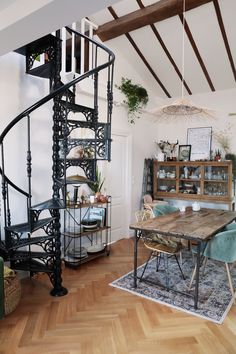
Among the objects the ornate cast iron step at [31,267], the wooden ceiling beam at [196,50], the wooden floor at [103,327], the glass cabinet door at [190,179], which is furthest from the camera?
the glass cabinet door at [190,179]

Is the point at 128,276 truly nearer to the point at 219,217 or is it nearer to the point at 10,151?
the point at 219,217

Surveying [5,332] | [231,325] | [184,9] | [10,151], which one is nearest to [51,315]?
[5,332]

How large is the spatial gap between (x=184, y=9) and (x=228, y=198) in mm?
3209

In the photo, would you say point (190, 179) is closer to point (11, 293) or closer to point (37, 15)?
point (11, 293)

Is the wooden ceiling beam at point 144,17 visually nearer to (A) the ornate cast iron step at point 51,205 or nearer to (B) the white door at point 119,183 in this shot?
(B) the white door at point 119,183

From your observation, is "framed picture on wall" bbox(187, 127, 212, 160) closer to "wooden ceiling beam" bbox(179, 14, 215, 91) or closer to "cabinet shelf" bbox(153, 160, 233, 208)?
"cabinet shelf" bbox(153, 160, 233, 208)

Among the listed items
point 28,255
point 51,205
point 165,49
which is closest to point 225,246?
point 51,205

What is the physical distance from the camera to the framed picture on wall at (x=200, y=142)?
5.32 meters

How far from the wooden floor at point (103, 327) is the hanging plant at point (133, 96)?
3.33 m

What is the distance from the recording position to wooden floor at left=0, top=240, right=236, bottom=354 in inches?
80.6

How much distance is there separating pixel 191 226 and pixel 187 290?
0.74 meters

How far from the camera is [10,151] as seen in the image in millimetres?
3131

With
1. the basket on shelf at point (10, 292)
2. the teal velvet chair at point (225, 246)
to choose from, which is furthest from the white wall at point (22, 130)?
the teal velvet chair at point (225, 246)

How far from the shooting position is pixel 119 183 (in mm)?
5031
